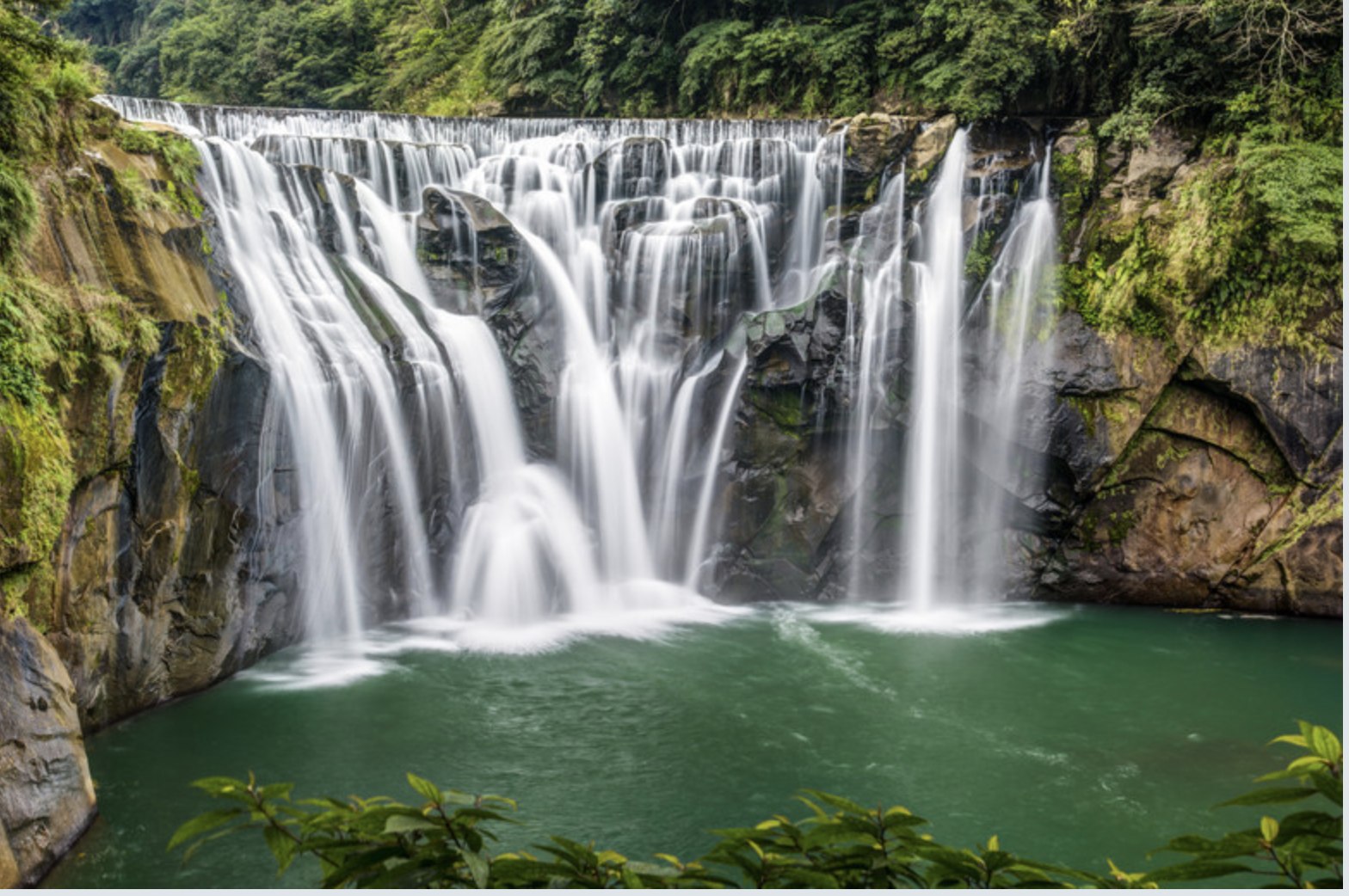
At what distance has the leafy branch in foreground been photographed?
1.90m

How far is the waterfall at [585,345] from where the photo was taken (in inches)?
430

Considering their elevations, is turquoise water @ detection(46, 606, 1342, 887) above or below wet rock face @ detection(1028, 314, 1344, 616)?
below

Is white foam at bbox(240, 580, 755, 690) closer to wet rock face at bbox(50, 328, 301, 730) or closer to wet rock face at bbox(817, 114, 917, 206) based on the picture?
wet rock face at bbox(50, 328, 301, 730)

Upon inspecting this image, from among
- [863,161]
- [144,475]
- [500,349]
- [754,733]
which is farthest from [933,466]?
[144,475]

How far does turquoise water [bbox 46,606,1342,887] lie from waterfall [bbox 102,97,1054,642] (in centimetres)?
133

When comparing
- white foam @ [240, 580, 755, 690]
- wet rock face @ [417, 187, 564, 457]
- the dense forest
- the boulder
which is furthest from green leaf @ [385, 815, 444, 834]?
the dense forest

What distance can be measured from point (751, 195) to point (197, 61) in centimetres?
2272

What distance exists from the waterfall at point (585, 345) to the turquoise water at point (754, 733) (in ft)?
4.37

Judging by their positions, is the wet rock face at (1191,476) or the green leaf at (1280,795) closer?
the green leaf at (1280,795)

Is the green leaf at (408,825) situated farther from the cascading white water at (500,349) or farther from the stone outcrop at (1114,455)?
the stone outcrop at (1114,455)

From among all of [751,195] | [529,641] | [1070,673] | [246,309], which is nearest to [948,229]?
[751,195]

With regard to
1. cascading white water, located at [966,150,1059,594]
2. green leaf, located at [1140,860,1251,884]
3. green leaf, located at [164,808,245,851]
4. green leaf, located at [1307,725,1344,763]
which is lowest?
green leaf, located at [1140,860,1251,884]

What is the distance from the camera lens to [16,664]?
6.00 metres

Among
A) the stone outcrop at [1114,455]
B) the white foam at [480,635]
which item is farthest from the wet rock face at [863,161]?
the white foam at [480,635]
